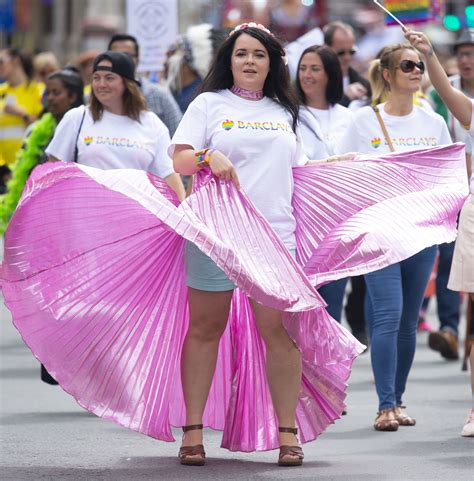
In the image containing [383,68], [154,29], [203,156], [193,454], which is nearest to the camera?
[203,156]

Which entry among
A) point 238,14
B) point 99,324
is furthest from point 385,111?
point 238,14

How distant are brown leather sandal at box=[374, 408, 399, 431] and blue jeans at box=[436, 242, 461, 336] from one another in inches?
136

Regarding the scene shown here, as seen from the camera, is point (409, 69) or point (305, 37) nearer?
point (409, 69)

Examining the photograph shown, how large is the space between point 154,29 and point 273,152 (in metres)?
8.13

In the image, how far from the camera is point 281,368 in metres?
7.45

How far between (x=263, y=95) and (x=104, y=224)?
0.94 meters

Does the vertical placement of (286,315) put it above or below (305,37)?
below

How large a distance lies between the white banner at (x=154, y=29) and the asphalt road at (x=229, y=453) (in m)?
5.60

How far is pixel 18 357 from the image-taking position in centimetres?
1234

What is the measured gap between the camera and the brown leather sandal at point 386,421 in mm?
8562

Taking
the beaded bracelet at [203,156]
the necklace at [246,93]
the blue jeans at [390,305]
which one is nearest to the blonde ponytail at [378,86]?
the blue jeans at [390,305]

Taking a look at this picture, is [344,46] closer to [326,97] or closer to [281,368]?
[326,97]

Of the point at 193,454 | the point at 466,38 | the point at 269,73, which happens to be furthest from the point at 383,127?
the point at 193,454

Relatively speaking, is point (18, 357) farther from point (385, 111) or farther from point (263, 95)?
point (263, 95)
